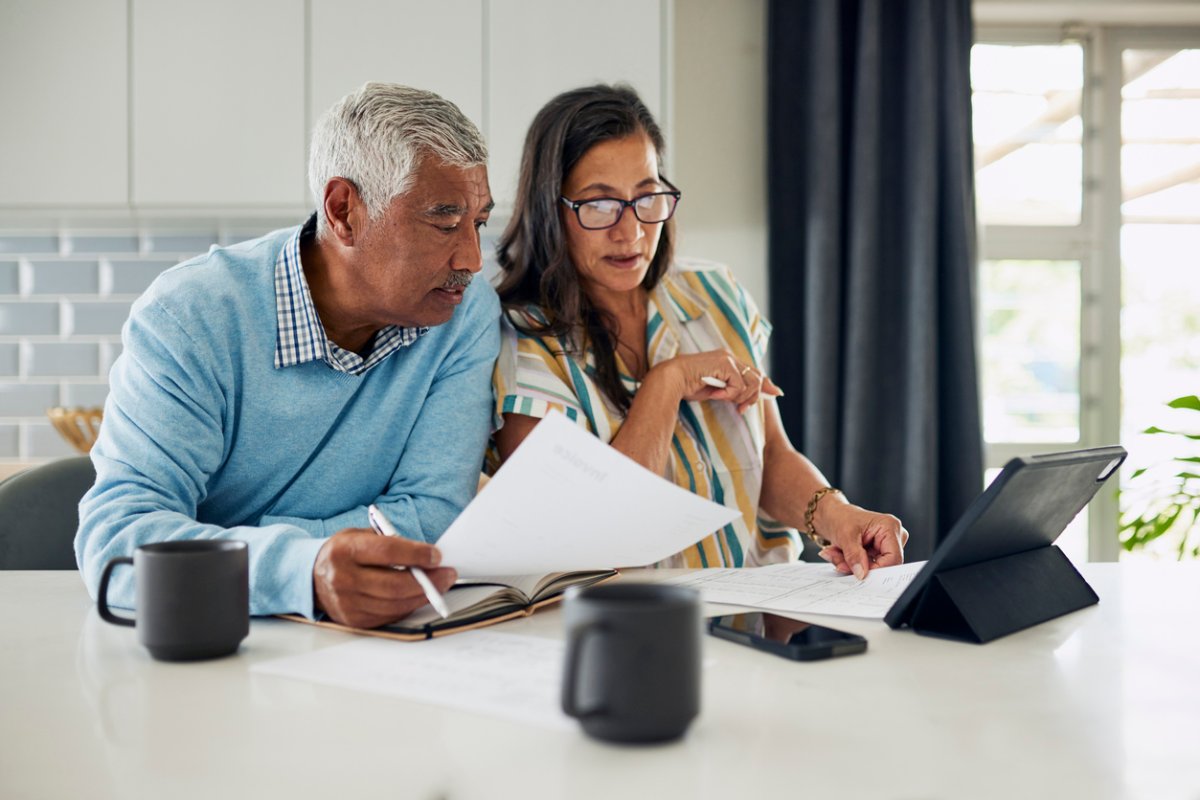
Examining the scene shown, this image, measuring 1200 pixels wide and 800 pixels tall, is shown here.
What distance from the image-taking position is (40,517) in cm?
145

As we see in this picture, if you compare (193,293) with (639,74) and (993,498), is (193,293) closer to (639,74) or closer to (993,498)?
(993,498)

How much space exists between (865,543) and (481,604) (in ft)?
1.86

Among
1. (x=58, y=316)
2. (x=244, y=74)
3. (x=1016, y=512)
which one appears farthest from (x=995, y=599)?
(x=58, y=316)

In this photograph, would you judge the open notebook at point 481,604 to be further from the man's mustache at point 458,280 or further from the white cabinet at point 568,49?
the white cabinet at point 568,49

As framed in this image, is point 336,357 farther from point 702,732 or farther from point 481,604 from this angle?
point 702,732

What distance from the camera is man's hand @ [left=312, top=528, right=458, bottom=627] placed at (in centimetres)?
94

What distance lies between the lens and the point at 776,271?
3.13 metres

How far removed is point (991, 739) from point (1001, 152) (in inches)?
122

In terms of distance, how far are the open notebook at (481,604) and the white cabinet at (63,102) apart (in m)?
2.12

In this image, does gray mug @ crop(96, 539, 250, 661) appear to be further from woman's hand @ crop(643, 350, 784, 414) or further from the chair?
woman's hand @ crop(643, 350, 784, 414)

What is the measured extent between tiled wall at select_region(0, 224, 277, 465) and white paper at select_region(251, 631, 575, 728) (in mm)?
2515

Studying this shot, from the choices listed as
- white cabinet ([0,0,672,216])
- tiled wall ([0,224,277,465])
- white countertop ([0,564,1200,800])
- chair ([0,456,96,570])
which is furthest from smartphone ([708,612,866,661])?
tiled wall ([0,224,277,465])

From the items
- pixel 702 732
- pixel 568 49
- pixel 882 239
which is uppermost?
pixel 568 49

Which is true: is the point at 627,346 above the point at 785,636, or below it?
above
